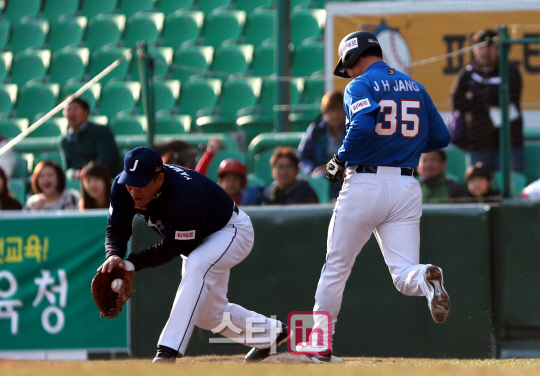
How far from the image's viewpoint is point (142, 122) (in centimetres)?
1011

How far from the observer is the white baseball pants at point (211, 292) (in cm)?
454

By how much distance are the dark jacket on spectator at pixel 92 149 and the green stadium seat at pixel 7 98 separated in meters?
3.85

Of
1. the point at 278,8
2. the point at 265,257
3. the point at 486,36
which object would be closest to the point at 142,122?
the point at 278,8

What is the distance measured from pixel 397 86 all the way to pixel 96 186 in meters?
3.14

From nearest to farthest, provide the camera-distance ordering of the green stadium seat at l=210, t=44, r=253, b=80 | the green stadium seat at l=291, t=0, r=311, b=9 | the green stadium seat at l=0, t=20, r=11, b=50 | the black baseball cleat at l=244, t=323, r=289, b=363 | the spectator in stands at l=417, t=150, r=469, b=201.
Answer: the black baseball cleat at l=244, t=323, r=289, b=363 < the spectator in stands at l=417, t=150, r=469, b=201 < the green stadium seat at l=210, t=44, r=253, b=80 < the green stadium seat at l=291, t=0, r=311, b=9 < the green stadium seat at l=0, t=20, r=11, b=50

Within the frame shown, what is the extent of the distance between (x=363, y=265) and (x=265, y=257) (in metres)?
0.80

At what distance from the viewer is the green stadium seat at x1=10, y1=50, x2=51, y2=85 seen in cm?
1206

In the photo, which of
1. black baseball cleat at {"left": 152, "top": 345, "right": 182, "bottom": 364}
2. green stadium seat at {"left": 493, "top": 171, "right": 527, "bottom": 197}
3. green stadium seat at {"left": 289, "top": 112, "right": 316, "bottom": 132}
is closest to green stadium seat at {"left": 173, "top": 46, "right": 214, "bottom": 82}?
green stadium seat at {"left": 289, "top": 112, "right": 316, "bottom": 132}

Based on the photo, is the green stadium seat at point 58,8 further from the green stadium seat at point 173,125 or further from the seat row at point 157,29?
the green stadium seat at point 173,125

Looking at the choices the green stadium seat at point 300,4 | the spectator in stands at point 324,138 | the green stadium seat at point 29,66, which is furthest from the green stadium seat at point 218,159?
the green stadium seat at point 29,66

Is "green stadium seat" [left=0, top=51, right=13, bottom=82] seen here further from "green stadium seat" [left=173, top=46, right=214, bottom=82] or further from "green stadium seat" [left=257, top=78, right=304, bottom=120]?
"green stadium seat" [left=257, top=78, right=304, bottom=120]

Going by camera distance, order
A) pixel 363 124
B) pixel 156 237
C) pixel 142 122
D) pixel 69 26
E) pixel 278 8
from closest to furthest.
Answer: pixel 363 124, pixel 156 237, pixel 278 8, pixel 142 122, pixel 69 26

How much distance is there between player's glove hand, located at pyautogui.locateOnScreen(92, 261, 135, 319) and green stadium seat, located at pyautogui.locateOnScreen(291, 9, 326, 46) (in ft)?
23.4

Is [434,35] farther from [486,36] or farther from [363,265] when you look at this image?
[363,265]
